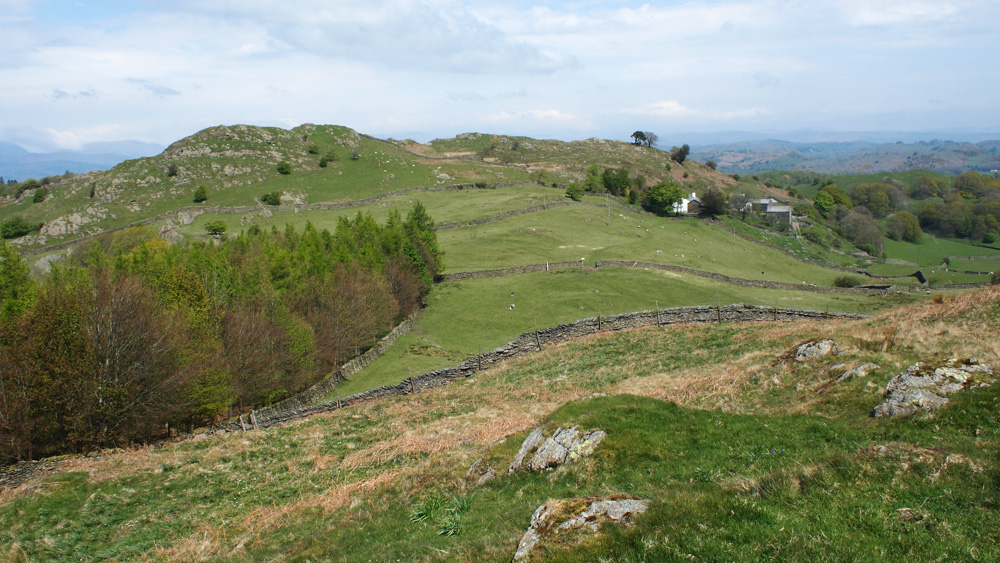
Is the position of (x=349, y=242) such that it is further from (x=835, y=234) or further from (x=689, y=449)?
(x=835, y=234)

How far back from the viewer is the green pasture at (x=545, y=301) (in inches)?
1782

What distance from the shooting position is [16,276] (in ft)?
133

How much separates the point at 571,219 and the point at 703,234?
22744mm

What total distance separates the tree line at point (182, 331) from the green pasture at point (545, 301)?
356cm

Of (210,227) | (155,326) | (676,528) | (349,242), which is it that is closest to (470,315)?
(349,242)

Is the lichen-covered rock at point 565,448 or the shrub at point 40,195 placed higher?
the shrub at point 40,195

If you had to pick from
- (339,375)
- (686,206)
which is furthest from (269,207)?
(686,206)

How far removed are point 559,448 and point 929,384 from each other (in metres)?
8.29

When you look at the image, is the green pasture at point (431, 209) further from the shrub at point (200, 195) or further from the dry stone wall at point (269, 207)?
the shrub at point (200, 195)

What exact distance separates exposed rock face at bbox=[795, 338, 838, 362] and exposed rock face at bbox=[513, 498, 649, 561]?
11358 millimetres

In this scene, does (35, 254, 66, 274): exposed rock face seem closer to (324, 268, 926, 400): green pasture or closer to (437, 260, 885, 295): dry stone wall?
(437, 260, 885, 295): dry stone wall

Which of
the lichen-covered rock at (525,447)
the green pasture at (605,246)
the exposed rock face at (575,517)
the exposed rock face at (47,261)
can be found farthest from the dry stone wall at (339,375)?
the exposed rock face at (47,261)

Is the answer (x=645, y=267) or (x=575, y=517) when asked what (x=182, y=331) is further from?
(x=645, y=267)

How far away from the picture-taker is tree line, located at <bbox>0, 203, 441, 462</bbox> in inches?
861
